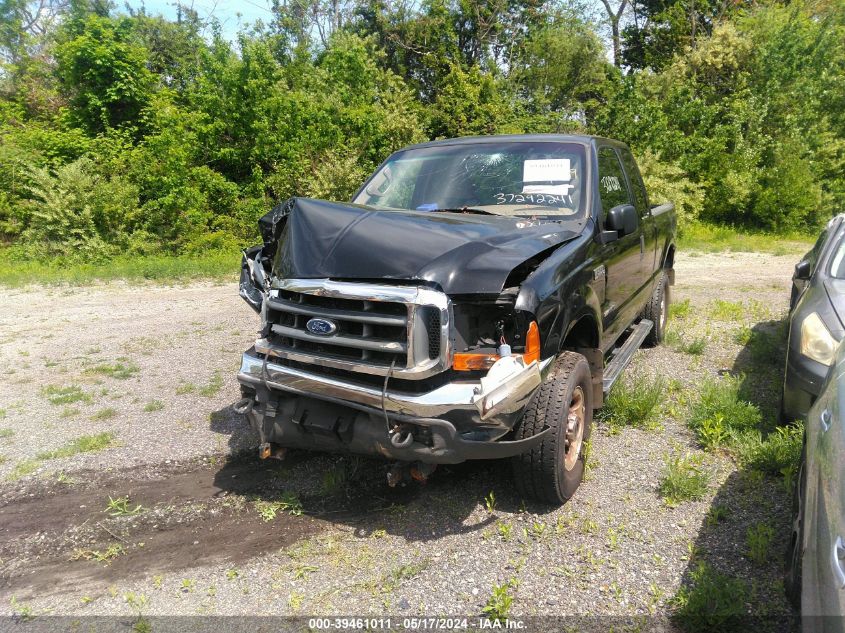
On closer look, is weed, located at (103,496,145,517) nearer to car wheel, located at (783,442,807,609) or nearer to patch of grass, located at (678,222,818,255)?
car wheel, located at (783,442,807,609)

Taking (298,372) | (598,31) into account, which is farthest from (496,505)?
(598,31)

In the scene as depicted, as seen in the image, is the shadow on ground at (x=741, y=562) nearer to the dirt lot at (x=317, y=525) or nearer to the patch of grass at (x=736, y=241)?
the dirt lot at (x=317, y=525)

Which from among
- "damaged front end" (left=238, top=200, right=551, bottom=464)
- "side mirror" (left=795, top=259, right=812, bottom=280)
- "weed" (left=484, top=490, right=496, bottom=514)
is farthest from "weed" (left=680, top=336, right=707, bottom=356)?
Result: "damaged front end" (left=238, top=200, right=551, bottom=464)

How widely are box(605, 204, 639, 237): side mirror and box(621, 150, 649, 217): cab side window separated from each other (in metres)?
1.42

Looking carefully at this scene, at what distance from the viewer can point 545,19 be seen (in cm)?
2845

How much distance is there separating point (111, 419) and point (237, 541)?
242 centimetres

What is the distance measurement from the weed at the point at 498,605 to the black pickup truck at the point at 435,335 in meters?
0.61

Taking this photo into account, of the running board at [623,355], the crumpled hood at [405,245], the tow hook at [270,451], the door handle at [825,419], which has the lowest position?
the tow hook at [270,451]

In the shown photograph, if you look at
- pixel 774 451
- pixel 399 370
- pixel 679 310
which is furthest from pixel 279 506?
pixel 679 310

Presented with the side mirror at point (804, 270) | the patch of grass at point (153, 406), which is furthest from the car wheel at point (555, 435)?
the patch of grass at point (153, 406)

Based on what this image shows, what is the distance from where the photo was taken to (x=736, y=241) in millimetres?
16797

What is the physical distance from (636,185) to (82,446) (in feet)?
17.2

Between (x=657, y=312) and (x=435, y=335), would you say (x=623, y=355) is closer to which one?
(x=657, y=312)

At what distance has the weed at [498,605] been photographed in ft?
8.85
